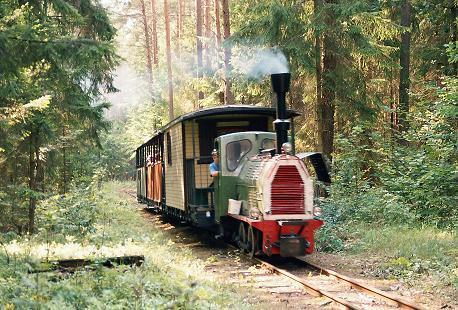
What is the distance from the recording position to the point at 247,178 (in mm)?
11328

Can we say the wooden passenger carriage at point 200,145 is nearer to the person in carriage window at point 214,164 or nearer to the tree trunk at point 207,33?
the person in carriage window at point 214,164

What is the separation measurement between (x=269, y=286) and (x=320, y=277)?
1022mm

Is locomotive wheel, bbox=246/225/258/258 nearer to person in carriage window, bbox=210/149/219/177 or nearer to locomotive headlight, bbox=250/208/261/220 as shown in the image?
locomotive headlight, bbox=250/208/261/220

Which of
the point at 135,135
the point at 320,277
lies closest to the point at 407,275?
the point at 320,277

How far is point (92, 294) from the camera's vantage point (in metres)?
6.34

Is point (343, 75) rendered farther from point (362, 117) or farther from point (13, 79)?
point (13, 79)

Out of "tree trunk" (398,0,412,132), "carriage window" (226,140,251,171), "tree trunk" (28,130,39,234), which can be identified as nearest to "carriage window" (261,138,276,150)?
"carriage window" (226,140,251,171)

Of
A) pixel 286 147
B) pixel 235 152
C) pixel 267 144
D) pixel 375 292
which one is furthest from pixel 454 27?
pixel 375 292

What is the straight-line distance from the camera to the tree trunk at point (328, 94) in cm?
1698

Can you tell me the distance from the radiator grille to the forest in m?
1.68

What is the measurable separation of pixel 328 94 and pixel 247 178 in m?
7.10

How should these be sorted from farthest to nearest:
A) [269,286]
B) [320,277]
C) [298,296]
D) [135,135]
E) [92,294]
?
[135,135] < [320,277] < [269,286] < [298,296] < [92,294]

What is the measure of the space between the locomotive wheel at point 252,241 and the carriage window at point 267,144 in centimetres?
187

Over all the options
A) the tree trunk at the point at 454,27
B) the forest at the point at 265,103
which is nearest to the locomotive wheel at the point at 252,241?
the forest at the point at 265,103
